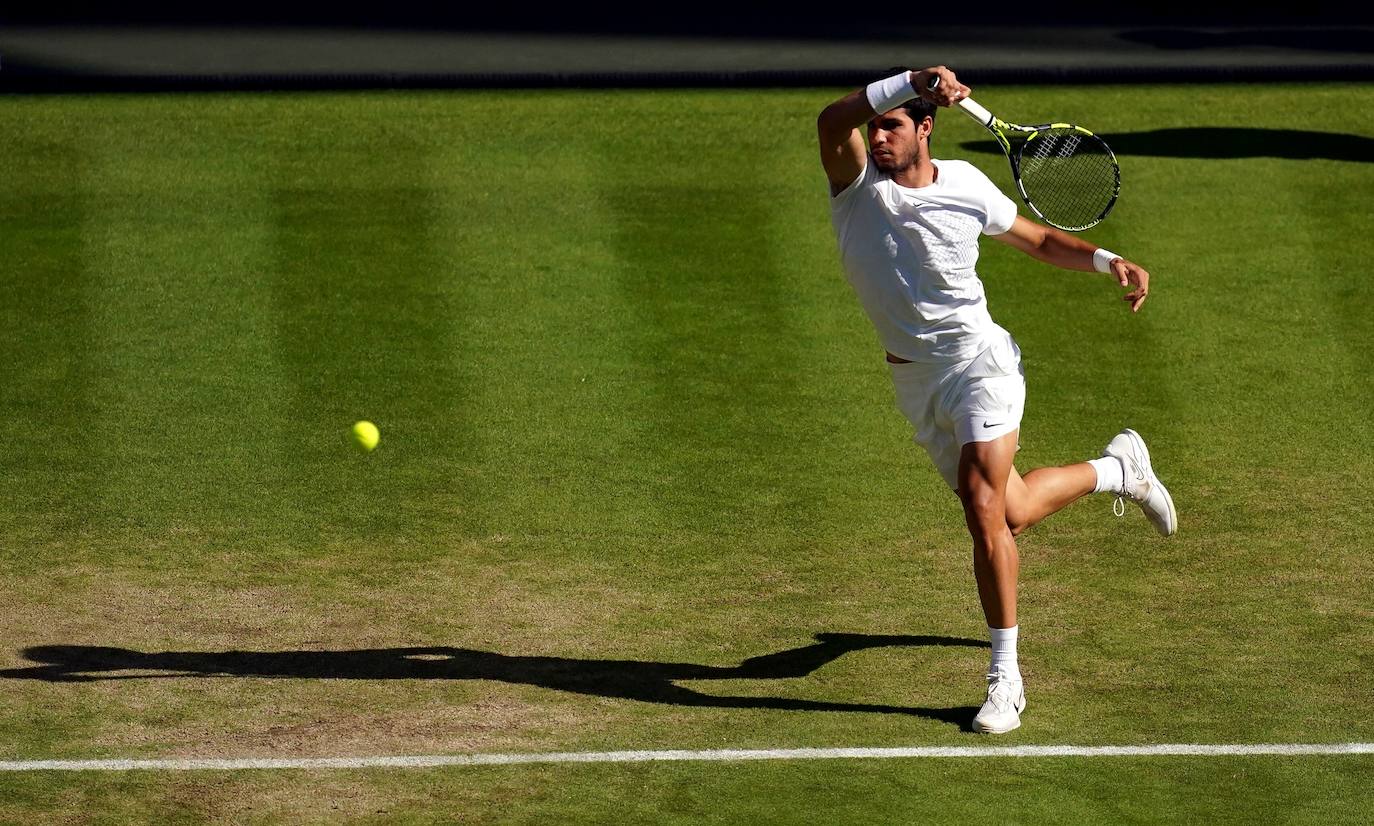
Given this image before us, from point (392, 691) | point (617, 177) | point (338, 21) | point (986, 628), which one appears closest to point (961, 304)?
point (986, 628)

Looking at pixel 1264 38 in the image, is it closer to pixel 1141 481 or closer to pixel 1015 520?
pixel 1141 481

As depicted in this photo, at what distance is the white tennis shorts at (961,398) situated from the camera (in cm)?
710

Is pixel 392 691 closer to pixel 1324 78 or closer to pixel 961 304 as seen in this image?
pixel 961 304

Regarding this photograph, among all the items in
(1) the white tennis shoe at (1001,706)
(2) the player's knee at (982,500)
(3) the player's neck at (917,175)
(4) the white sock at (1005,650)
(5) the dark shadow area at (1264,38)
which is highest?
(3) the player's neck at (917,175)

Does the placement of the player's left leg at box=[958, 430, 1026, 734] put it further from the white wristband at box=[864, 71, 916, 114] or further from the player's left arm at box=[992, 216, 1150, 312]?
the white wristband at box=[864, 71, 916, 114]

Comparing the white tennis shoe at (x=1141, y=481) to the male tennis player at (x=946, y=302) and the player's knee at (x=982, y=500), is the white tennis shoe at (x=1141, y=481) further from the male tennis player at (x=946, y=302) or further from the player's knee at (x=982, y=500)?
the player's knee at (x=982, y=500)

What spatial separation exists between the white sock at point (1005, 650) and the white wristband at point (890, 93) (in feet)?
6.21

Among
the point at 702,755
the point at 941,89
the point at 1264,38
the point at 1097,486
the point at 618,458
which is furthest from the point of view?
the point at 1264,38

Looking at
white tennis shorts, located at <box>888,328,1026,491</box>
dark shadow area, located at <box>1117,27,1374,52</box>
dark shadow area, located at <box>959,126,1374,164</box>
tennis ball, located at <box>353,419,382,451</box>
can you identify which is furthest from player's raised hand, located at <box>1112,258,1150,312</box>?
dark shadow area, located at <box>1117,27,1374,52</box>

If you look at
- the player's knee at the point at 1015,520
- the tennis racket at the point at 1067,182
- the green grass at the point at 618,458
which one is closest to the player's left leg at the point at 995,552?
the green grass at the point at 618,458

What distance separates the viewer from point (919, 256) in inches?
279

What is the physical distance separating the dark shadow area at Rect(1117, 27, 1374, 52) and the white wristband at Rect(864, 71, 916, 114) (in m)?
10.2

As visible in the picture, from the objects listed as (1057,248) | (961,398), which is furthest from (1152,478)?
(961,398)

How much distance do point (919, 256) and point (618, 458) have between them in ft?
9.93
